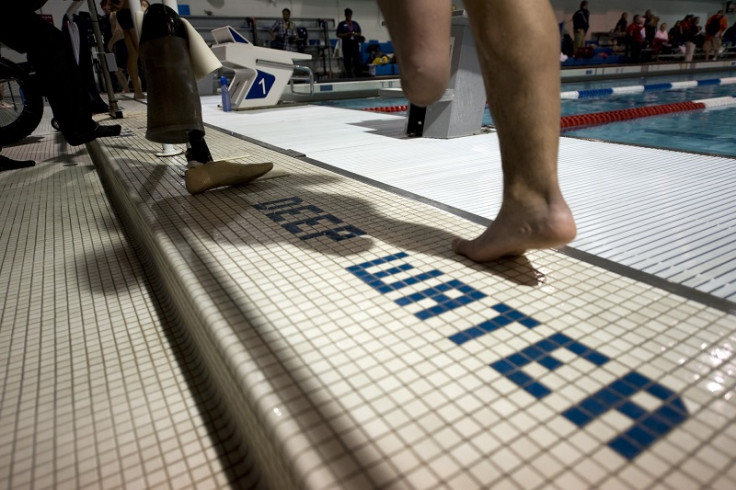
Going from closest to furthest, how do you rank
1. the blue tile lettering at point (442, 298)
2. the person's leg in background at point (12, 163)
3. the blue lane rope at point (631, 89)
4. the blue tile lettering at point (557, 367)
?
the blue tile lettering at point (557, 367) < the blue tile lettering at point (442, 298) < the person's leg in background at point (12, 163) < the blue lane rope at point (631, 89)

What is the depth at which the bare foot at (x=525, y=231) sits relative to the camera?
0.86m

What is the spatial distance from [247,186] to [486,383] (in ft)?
4.25

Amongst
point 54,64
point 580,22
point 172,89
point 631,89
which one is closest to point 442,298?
point 172,89

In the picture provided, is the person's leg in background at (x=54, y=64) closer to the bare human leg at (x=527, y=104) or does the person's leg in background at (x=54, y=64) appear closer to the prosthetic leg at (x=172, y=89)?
the prosthetic leg at (x=172, y=89)

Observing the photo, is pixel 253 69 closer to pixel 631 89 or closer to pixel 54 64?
pixel 54 64

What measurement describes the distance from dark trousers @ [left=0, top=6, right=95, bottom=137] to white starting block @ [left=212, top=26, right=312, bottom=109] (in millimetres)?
2801

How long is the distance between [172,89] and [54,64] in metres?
1.24

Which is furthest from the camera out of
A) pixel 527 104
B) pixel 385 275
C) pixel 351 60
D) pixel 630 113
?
pixel 351 60

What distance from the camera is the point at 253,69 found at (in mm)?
5262

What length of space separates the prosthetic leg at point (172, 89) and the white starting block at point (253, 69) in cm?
370

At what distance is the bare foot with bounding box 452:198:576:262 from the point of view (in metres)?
0.86

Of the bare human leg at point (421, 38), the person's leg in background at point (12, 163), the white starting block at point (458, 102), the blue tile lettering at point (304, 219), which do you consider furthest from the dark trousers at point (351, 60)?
the bare human leg at point (421, 38)

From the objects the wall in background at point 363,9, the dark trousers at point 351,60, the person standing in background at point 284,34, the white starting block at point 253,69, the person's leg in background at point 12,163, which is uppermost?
the wall in background at point 363,9

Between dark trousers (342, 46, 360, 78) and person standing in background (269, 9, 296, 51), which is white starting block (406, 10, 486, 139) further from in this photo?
person standing in background (269, 9, 296, 51)
